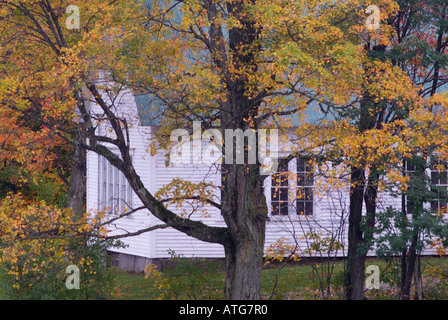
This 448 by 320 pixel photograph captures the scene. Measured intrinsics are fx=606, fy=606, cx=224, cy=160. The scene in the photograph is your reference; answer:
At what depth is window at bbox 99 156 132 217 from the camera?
17.4 m

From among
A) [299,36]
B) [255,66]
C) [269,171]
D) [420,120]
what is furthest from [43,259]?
[420,120]

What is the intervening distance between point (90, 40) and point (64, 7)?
405 cm

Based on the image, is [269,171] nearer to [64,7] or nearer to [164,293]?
[164,293]

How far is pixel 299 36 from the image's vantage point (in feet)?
33.8

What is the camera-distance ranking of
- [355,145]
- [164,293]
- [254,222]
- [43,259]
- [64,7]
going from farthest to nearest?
[64,7], [164,293], [254,222], [43,259], [355,145]

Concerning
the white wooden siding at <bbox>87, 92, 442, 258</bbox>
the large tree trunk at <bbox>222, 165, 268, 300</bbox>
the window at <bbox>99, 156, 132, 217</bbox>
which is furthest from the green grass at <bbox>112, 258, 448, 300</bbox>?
the window at <bbox>99, 156, 132, 217</bbox>

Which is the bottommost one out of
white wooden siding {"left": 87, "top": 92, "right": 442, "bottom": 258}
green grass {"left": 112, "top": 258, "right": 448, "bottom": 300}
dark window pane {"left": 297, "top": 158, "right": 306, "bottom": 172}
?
green grass {"left": 112, "top": 258, "right": 448, "bottom": 300}

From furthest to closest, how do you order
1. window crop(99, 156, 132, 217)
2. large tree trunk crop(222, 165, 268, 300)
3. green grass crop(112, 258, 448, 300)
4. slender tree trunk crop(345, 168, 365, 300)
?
window crop(99, 156, 132, 217) < slender tree trunk crop(345, 168, 365, 300) < green grass crop(112, 258, 448, 300) < large tree trunk crop(222, 165, 268, 300)

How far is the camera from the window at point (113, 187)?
1742cm

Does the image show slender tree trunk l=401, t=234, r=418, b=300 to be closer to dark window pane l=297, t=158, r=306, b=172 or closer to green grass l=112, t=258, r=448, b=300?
green grass l=112, t=258, r=448, b=300

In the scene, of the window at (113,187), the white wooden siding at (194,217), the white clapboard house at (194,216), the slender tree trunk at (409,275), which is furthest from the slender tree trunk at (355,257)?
the window at (113,187)

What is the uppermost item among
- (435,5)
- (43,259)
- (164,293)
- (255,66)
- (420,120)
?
(435,5)

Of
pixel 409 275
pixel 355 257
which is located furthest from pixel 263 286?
pixel 409 275

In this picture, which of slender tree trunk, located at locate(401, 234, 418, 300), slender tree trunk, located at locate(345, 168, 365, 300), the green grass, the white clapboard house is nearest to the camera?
slender tree trunk, located at locate(401, 234, 418, 300)
